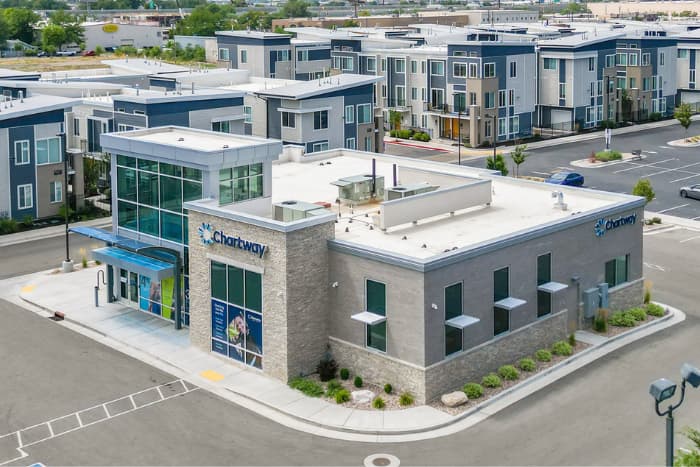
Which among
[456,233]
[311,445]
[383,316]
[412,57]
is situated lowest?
[311,445]

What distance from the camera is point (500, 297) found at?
40188mm

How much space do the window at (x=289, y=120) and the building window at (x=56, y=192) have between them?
18495mm

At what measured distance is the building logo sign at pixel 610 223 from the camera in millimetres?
44375

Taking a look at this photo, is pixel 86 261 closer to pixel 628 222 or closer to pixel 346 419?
A: pixel 346 419

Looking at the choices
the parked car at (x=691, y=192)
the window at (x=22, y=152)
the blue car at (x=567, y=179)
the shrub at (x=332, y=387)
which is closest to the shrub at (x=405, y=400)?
the shrub at (x=332, y=387)

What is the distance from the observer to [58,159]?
69625 millimetres

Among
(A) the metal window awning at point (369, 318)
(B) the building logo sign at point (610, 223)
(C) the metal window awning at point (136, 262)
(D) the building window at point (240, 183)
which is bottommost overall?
(A) the metal window awning at point (369, 318)

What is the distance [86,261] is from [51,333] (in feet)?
39.1

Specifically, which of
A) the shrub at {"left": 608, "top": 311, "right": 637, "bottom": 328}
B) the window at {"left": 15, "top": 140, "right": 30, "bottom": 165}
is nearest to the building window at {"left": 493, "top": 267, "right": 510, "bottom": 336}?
the shrub at {"left": 608, "top": 311, "right": 637, "bottom": 328}

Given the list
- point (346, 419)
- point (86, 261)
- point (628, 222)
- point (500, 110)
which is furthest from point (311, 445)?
point (500, 110)

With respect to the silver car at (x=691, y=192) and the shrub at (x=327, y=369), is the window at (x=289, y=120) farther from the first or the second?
the shrub at (x=327, y=369)

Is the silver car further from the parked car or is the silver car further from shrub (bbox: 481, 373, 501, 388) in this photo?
shrub (bbox: 481, 373, 501, 388)

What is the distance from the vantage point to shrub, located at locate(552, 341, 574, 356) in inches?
1640

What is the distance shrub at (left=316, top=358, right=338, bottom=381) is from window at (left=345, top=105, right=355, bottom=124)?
43873mm
